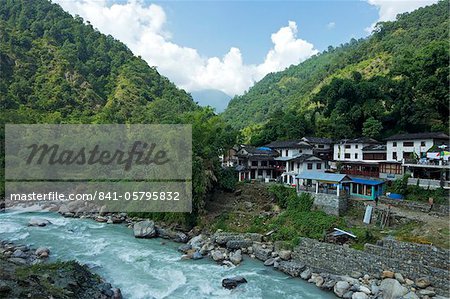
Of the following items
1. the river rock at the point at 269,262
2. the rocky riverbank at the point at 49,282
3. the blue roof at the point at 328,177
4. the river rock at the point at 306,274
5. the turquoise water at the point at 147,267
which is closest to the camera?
the rocky riverbank at the point at 49,282

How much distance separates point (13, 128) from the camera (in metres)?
37.2

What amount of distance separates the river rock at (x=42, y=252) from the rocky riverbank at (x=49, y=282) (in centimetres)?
86

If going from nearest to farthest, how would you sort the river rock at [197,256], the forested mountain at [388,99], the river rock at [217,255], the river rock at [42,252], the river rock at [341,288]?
the river rock at [341,288] < the river rock at [42,252] < the river rock at [217,255] < the river rock at [197,256] < the forested mountain at [388,99]

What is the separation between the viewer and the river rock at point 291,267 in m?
16.5

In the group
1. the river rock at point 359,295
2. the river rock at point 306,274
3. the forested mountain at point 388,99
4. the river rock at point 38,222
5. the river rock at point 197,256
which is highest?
the forested mountain at point 388,99

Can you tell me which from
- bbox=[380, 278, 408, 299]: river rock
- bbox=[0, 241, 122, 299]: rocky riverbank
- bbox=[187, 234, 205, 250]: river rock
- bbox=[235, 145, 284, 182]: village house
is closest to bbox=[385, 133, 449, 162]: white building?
bbox=[235, 145, 284, 182]: village house

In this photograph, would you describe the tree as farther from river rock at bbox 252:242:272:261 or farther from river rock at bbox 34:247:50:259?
river rock at bbox 34:247:50:259

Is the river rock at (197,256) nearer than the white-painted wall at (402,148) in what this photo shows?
Yes

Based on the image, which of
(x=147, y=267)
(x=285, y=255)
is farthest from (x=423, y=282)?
(x=147, y=267)

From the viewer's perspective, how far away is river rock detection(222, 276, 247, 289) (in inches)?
576

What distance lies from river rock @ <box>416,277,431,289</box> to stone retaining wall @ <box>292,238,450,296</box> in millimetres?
162

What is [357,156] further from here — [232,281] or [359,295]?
[232,281]

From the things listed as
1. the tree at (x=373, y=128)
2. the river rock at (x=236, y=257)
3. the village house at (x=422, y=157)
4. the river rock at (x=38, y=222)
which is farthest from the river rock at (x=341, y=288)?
the tree at (x=373, y=128)

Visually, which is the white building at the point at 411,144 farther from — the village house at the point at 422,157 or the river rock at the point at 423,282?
the river rock at the point at 423,282
